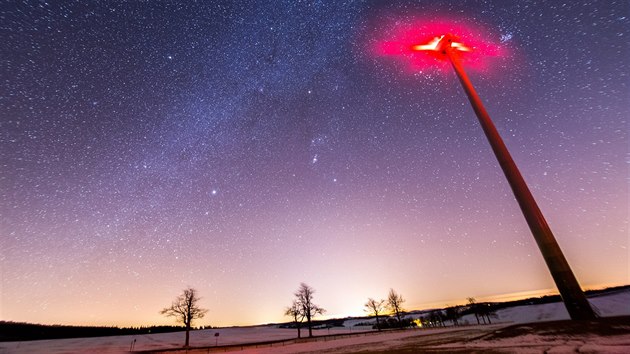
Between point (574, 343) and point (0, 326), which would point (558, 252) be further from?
point (0, 326)

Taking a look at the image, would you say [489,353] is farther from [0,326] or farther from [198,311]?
[0,326]

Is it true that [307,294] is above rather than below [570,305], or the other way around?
above

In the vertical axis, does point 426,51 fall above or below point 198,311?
above

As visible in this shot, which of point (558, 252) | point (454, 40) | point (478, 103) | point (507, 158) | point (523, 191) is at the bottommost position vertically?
point (558, 252)

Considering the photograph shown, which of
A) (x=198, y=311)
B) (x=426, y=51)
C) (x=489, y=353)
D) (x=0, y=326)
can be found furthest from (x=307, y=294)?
(x=0, y=326)

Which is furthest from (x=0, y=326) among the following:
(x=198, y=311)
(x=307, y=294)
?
(x=307, y=294)

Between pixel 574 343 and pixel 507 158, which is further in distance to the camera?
pixel 507 158

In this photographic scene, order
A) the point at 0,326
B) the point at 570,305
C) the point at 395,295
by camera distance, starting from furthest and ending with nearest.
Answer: the point at 0,326, the point at 395,295, the point at 570,305

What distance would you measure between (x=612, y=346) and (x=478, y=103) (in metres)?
15.5

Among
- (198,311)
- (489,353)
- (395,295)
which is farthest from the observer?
(395,295)

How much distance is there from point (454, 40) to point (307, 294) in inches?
2637

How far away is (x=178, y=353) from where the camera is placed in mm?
41562

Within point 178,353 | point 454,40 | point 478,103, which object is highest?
point 454,40

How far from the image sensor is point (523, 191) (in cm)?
1493
